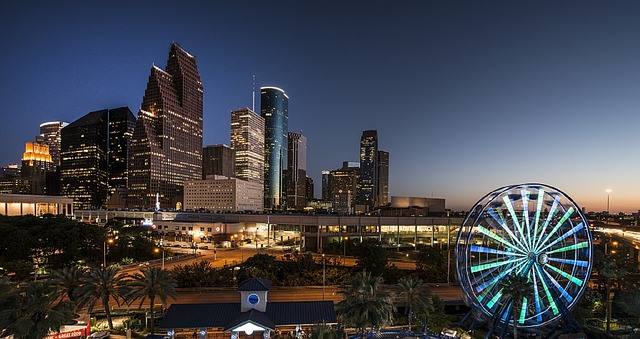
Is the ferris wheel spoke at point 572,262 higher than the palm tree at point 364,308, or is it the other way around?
the ferris wheel spoke at point 572,262

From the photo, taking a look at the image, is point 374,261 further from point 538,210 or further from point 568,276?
point 568,276

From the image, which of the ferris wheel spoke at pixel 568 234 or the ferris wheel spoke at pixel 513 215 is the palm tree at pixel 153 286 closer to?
the ferris wheel spoke at pixel 513 215

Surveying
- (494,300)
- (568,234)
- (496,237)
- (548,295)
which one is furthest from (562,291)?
(496,237)

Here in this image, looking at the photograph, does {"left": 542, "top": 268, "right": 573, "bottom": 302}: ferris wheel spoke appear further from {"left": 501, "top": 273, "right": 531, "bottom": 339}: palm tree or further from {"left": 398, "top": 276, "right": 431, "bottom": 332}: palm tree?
{"left": 398, "top": 276, "right": 431, "bottom": 332}: palm tree

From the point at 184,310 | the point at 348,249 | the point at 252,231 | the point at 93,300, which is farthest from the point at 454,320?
the point at 252,231

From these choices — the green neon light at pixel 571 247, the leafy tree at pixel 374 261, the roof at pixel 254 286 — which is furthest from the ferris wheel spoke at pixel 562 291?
the leafy tree at pixel 374 261

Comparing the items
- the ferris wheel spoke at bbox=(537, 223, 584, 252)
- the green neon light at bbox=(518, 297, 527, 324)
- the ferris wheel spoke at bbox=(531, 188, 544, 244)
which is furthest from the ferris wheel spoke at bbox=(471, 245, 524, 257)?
the green neon light at bbox=(518, 297, 527, 324)
